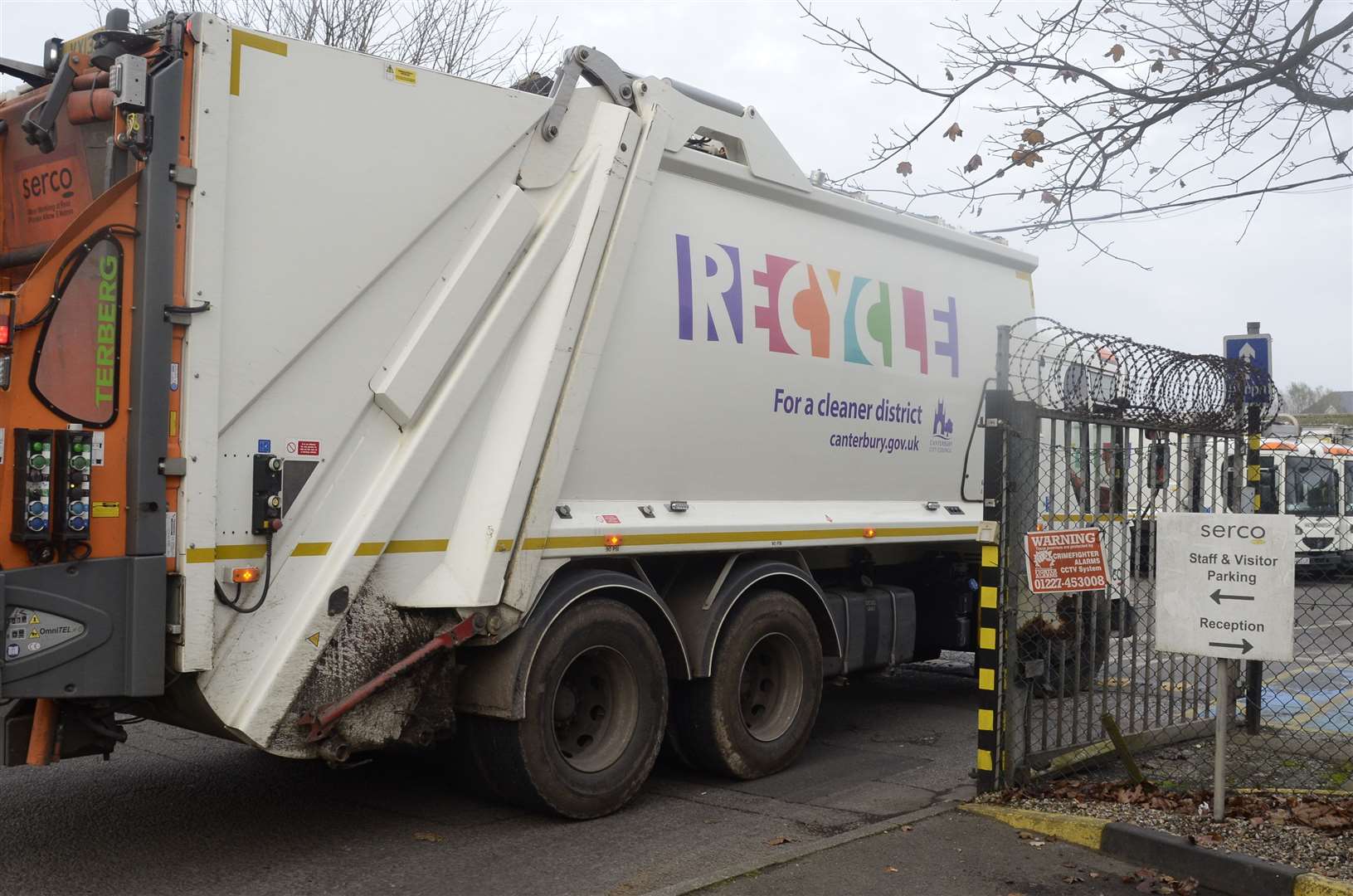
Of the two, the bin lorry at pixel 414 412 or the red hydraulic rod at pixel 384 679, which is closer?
the bin lorry at pixel 414 412

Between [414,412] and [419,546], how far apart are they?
23.5 inches

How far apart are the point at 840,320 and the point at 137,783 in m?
4.87

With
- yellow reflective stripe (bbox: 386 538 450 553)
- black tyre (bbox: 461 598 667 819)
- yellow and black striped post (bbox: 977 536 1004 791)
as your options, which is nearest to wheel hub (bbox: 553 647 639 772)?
black tyre (bbox: 461 598 667 819)

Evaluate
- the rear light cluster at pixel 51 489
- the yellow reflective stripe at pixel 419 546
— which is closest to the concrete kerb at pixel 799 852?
the yellow reflective stripe at pixel 419 546

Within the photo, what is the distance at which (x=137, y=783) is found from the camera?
6895 millimetres

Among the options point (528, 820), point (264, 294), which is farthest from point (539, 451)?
point (528, 820)

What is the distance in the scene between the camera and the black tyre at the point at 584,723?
5.94m

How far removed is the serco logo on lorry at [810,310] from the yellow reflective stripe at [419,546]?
189cm

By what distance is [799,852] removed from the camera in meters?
5.51

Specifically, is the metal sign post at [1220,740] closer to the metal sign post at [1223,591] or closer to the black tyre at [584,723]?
the metal sign post at [1223,591]

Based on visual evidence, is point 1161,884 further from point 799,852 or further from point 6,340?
point 6,340

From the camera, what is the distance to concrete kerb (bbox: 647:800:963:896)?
199 inches

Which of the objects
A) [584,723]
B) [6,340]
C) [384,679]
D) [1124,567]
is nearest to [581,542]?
[584,723]

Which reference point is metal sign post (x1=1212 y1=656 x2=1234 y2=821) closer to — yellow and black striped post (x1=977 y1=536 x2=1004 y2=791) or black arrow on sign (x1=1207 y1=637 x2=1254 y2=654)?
black arrow on sign (x1=1207 y1=637 x2=1254 y2=654)
